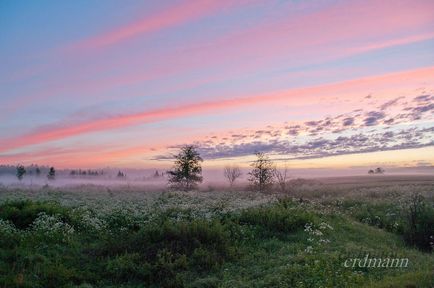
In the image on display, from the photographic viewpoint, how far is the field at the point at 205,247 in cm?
1689

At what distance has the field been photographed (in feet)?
55.4

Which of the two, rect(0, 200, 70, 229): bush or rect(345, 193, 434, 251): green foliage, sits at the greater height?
rect(0, 200, 70, 229): bush

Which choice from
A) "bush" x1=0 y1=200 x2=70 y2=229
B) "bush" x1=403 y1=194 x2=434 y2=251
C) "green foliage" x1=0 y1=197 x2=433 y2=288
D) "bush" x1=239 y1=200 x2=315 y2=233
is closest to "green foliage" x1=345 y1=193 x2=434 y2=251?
"bush" x1=403 y1=194 x2=434 y2=251

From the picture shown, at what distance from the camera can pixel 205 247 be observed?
20.5m

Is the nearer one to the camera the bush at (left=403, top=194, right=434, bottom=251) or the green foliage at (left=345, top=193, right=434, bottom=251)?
the bush at (left=403, top=194, right=434, bottom=251)

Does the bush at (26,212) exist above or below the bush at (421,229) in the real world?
above

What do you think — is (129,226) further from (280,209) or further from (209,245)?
(280,209)

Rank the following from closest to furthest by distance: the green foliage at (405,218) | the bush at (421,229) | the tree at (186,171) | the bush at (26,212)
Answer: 1. the bush at (421,229)
2. the green foliage at (405,218)
3. the bush at (26,212)
4. the tree at (186,171)

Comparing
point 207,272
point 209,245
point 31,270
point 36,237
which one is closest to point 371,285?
point 207,272

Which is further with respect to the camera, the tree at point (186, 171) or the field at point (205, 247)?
the tree at point (186, 171)

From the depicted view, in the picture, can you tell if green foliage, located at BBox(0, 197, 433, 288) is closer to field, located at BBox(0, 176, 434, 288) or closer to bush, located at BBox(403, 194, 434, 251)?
field, located at BBox(0, 176, 434, 288)

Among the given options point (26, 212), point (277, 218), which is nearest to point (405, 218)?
point (277, 218)

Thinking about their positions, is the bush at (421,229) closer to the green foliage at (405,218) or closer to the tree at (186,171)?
the green foliage at (405,218)

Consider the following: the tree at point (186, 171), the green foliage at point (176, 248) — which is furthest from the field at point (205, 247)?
the tree at point (186, 171)
